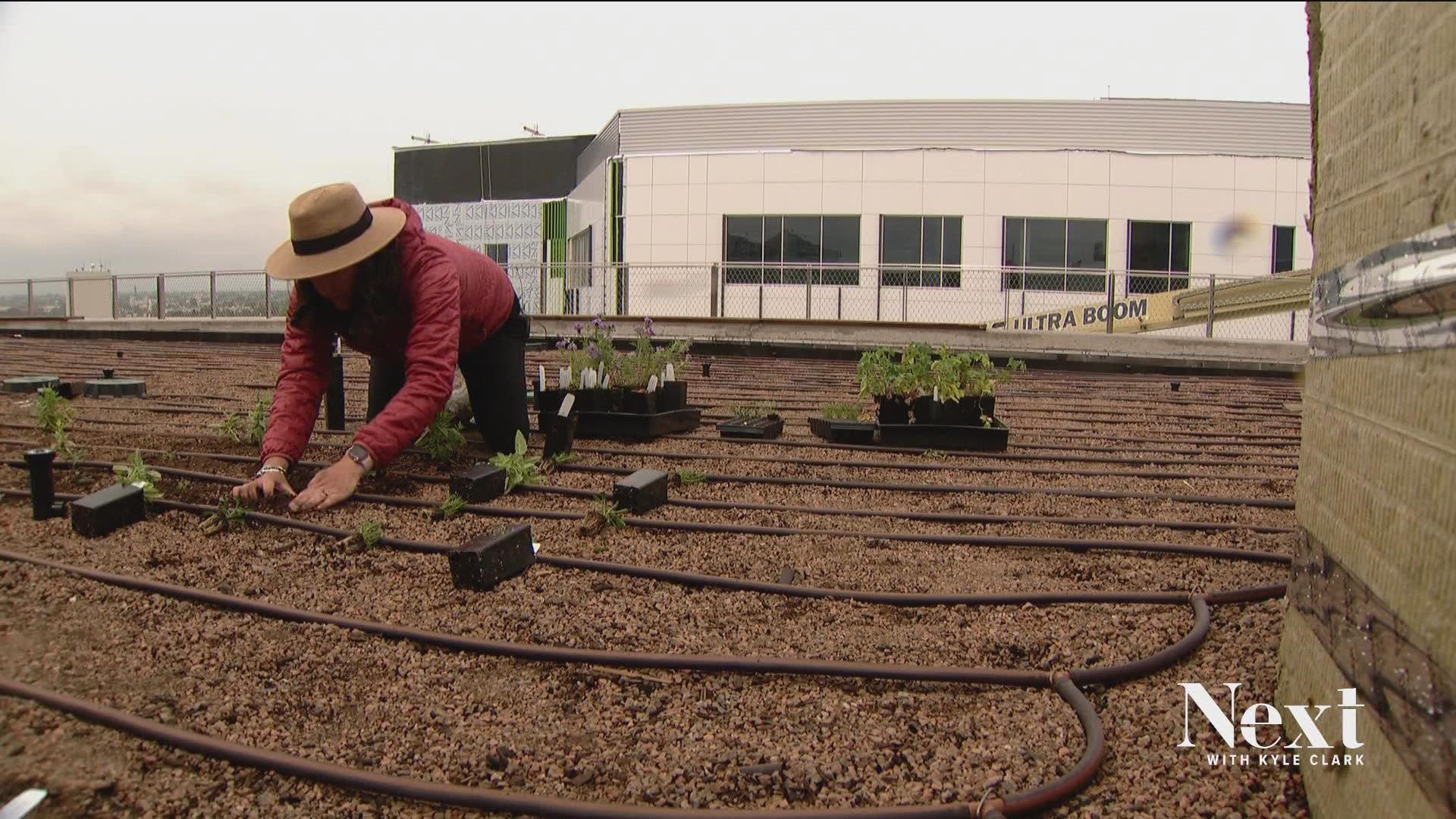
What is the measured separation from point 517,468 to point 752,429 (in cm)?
187

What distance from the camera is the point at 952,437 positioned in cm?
546

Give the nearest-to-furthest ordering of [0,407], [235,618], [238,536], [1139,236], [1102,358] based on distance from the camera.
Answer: [235,618] < [238,536] < [0,407] < [1102,358] < [1139,236]

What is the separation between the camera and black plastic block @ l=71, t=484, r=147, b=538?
346cm

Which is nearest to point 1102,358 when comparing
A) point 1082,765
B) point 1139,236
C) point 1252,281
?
point 1252,281

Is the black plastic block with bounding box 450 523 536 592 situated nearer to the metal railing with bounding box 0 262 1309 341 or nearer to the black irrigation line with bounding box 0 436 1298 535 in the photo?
the black irrigation line with bounding box 0 436 1298 535

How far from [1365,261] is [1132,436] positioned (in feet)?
16.4

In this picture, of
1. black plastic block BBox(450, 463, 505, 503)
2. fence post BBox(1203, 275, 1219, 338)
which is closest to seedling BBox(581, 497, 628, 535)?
black plastic block BBox(450, 463, 505, 503)

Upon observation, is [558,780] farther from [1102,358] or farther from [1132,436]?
[1102,358]

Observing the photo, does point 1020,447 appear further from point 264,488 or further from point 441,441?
point 264,488

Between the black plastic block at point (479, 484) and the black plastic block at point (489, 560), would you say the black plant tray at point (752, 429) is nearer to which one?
the black plastic block at point (479, 484)

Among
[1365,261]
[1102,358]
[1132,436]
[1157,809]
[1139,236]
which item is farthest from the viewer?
[1139,236]

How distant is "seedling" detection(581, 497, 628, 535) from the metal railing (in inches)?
511

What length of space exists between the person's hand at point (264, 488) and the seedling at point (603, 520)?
126 centimetres

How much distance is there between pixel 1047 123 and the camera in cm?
2328
